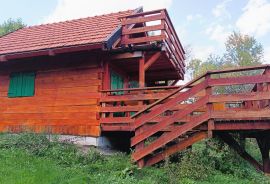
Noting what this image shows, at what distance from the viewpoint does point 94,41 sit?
10234 mm

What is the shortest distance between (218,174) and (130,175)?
222 centimetres

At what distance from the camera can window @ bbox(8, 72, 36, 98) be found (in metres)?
12.0

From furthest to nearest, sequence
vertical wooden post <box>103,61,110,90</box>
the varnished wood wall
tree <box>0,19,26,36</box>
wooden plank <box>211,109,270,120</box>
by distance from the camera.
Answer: tree <box>0,19,26,36</box> → vertical wooden post <box>103,61,110,90</box> → the varnished wood wall → wooden plank <box>211,109,270,120</box>

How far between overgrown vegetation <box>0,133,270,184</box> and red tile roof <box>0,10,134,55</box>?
351 centimetres

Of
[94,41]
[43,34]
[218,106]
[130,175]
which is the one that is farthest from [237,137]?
[43,34]

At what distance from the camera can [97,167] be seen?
7.88m

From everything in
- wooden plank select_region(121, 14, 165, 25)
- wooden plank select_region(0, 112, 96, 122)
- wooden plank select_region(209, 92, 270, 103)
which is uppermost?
wooden plank select_region(121, 14, 165, 25)

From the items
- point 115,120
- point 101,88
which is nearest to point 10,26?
point 101,88

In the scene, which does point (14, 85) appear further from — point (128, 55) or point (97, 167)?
point (97, 167)

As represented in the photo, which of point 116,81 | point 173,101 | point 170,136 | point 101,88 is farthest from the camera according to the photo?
point 116,81

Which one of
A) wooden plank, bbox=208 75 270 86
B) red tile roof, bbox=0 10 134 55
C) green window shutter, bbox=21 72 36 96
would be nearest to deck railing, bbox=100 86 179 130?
red tile roof, bbox=0 10 134 55

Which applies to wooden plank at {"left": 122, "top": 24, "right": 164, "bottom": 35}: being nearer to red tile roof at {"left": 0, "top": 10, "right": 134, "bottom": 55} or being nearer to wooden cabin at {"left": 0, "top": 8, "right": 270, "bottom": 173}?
wooden cabin at {"left": 0, "top": 8, "right": 270, "bottom": 173}

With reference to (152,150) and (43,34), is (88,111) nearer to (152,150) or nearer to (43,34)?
(152,150)

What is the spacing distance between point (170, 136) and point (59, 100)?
4943mm
